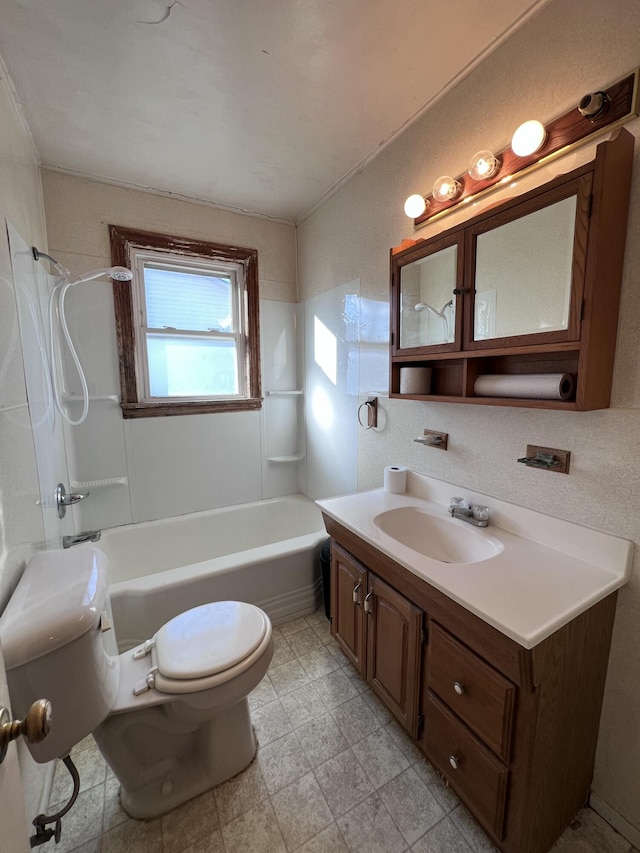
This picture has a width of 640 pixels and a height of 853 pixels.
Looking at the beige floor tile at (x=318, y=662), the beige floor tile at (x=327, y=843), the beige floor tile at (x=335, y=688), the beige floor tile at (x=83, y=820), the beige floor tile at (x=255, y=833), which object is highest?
the beige floor tile at (x=318, y=662)

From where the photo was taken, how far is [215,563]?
1849mm

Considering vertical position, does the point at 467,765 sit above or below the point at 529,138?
below

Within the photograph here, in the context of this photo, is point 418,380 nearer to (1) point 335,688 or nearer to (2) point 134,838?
(1) point 335,688

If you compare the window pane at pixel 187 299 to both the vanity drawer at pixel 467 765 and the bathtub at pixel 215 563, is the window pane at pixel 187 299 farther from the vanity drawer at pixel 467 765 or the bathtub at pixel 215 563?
the vanity drawer at pixel 467 765

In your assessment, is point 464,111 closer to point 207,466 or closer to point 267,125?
point 267,125

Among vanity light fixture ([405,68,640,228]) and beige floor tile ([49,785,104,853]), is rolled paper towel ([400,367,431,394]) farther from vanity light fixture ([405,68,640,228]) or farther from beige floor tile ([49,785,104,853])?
beige floor tile ([49,785,104,853])

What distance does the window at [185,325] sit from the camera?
224cm

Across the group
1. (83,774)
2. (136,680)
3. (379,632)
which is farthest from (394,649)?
(83,774)

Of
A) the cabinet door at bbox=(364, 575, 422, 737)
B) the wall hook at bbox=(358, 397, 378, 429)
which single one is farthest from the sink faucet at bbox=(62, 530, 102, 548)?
the wall hook at bbox=(358, 397, 378, 429)

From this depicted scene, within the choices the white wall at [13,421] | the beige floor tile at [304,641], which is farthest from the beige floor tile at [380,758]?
the white wall at [13,421]

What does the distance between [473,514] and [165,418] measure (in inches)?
77.7

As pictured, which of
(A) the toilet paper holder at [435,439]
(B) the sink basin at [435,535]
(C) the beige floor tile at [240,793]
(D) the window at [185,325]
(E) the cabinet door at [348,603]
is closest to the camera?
(C) the beige floor tile at [240,793]

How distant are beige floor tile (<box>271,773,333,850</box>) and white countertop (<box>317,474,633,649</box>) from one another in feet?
2.78

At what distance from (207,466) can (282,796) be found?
1826 mm
